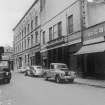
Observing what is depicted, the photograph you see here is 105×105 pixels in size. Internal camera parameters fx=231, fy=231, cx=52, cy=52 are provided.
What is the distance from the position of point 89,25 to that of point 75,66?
5644mm

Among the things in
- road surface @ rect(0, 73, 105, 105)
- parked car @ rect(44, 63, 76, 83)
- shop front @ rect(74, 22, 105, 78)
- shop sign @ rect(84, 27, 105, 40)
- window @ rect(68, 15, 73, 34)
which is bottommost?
road surface @ rect(0, 73, 105, 105)

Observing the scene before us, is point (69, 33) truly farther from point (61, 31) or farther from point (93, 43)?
point (93, 43)

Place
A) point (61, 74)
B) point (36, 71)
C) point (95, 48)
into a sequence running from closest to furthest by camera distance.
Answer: point (61, 74) → point (95, 48) → point (36, 71)

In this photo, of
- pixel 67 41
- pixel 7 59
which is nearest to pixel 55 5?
pixel 67 41

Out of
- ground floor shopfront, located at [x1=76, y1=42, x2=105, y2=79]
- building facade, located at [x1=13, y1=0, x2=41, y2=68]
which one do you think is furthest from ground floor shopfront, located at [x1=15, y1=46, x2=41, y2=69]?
ground floor shopfront, located at [x1=76, y1=42, x2=105, y2=79]

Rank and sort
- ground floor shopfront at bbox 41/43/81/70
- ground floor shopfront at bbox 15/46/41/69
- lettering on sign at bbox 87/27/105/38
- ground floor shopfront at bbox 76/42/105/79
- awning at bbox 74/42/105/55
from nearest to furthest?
awning at bbox 74/42/105/55 < lettering on sign at bbox 87/27/105/38 < ground floor shopfront at bbox 76/42/105/79 < ground floor shopfront at bbox 41/43/81/70 < ground floor shopfront at bbox 15/46/41/69

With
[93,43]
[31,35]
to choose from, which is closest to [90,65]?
[93,43]

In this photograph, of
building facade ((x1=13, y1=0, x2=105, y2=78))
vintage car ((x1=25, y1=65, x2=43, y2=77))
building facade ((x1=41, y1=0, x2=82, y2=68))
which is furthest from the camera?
vintage car ((x1=25, y1=65, x2=43, y2=77))

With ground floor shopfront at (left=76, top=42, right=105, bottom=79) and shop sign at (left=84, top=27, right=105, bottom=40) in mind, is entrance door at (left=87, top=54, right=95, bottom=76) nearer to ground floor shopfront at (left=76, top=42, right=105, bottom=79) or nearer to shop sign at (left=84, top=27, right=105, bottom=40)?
ground floor shopfront at (left=76, top=42, right=105, bottom=79)

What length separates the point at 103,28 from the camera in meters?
22.2

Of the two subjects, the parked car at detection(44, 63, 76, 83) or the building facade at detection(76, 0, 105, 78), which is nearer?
the parked car at detection(44, 63, 76, 83)

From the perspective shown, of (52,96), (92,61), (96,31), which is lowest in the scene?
(52,96)

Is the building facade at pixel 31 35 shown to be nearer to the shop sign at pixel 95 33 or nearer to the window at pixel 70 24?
the window at pixel 70 24

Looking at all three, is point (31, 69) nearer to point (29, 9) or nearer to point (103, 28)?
point (103, 28)
